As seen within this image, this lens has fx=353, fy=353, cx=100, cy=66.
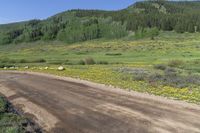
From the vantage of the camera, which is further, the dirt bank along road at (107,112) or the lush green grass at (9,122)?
the dirt bank along road at (107,112)

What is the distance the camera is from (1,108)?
57.2 ft

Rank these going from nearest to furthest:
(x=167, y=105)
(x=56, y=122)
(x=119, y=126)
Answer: (x=119, y=126), (x=56, y=122), (x=167, y=105)

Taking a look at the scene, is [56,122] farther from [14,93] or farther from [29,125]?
[14,93]

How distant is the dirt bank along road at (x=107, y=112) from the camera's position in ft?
42.7

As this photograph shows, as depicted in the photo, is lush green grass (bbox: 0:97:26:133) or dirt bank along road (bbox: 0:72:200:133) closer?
lush green grass (bbox: 0:97:26:133)

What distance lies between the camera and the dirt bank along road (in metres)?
13.0

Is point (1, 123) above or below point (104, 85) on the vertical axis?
above

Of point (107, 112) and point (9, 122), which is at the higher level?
point (9, 122)

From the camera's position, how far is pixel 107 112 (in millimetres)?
15969

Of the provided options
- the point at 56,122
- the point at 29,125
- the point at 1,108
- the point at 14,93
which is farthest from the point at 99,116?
the point at 14,93

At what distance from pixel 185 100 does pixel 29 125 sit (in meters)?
8.80

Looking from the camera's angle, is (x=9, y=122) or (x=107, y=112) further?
(x=107, y=112)

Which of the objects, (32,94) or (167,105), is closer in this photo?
(167,105)

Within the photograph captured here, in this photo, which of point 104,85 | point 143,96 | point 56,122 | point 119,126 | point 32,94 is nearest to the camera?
point 119,126
